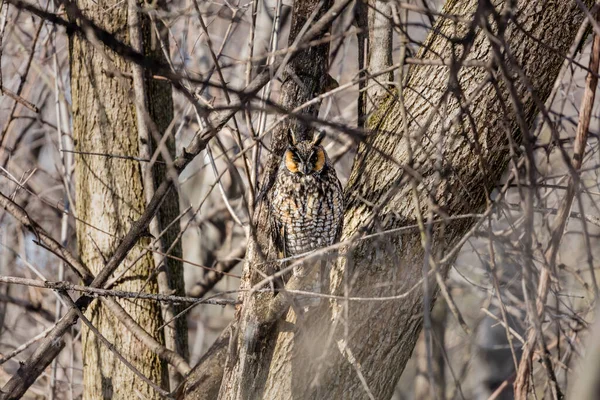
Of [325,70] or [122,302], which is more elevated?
[325,70]

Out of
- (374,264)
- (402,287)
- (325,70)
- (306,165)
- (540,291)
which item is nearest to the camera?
(540,291)

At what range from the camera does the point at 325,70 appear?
2891 millimetres

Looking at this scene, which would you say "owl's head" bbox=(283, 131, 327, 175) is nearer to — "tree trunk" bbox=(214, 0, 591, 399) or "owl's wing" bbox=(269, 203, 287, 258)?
"owl's wing" bbox=(269, 203, 287, 258)

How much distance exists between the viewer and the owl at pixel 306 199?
3121 mm

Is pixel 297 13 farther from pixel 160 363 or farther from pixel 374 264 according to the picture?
pixel 160 363

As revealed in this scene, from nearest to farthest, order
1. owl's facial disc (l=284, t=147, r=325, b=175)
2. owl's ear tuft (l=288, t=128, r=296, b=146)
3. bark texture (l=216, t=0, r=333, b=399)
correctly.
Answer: bark texture (l=216, t=0, r=333, b=399) → owl's ear tuft (l=288, t=128, r=296, b=146) → owl's facial disc (l=284, t=147, r=325, b=175)

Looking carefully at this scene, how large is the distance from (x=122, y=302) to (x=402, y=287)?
1.63 metres

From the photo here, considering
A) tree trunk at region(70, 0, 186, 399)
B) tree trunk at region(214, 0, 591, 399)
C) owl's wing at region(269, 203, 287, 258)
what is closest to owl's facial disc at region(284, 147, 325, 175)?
owl's wing at region(269, 203, 287, 258)

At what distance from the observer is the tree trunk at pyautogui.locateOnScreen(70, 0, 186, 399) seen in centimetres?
320

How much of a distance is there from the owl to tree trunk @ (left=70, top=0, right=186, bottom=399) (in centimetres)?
64

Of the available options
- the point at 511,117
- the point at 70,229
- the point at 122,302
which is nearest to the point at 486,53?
the point at 511,117

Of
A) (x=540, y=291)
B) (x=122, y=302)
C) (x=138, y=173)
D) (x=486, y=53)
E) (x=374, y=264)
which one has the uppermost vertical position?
(x=138, y=173)

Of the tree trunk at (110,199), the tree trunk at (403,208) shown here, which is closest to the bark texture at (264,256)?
the tree trunk at (403,208)

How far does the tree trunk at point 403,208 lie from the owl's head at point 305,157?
43 centimetres
